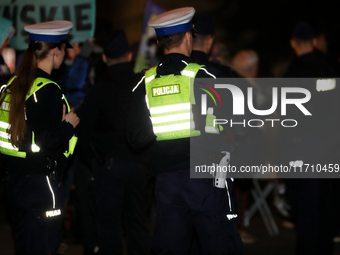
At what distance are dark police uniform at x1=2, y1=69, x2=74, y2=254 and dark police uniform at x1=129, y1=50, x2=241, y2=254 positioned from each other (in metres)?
0.73

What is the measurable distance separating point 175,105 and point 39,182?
1131 mm

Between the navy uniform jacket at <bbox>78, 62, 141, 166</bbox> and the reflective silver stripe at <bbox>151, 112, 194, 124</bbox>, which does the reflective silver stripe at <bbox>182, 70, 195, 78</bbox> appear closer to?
the reflective silver stripe at <bbox>151, 112, 194, 124</bbox>

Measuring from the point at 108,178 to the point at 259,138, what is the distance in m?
2.63

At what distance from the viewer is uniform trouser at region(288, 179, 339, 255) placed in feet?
16.1

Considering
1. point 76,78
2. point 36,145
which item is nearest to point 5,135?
point 36,145

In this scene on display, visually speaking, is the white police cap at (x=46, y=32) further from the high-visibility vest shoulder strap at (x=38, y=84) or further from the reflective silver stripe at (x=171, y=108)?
the reflective silver stripe at (x=171, y=108)

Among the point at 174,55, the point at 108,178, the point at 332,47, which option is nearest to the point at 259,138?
the point at 108,178

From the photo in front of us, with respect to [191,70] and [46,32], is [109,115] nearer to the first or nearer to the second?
[46,32]

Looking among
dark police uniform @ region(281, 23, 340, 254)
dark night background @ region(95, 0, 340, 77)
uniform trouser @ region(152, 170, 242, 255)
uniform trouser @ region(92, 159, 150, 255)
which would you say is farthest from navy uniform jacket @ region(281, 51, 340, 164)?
dark night background @ region(95, 0, 340, 77)

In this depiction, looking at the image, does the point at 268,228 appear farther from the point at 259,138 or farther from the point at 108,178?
the point at 108,178

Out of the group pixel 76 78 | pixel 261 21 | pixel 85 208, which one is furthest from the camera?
pixel 261 21

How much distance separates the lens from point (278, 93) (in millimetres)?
5859

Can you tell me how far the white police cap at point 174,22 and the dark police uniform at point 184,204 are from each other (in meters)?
0.18

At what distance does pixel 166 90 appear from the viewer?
349cm
